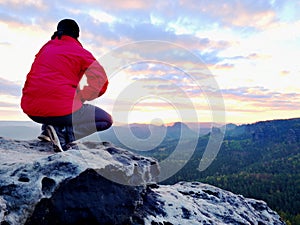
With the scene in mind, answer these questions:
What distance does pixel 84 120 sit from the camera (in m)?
8.67

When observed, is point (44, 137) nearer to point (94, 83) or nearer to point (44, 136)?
point (44, 136)

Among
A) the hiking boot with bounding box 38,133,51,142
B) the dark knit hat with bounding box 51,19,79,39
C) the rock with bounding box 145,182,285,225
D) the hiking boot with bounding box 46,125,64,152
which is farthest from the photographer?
the hiking boot with bounding box 38,133,51,142

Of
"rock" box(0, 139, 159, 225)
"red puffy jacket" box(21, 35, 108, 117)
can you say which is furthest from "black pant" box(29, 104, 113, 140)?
"rock" box(0, 139, 159, 225)

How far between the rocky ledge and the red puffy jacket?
1.23 m

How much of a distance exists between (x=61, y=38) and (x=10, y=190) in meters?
4.22

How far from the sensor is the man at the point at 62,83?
24.0 feet

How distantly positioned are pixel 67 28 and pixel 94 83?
5.49 ft

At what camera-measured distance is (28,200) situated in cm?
557

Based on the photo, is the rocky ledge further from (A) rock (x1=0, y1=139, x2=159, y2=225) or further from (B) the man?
(B) the man

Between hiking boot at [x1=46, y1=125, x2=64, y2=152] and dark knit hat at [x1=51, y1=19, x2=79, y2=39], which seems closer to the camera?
dark knit hat at [x1=51, y1=19, x2=79, y2=39]

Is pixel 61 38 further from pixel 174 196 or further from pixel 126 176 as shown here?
pixel 174 196

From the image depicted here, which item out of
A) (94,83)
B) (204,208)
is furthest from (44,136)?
(204,208)

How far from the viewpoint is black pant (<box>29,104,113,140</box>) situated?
7.95 m

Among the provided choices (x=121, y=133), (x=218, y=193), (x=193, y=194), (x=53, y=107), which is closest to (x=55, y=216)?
(x=53, y=107)
